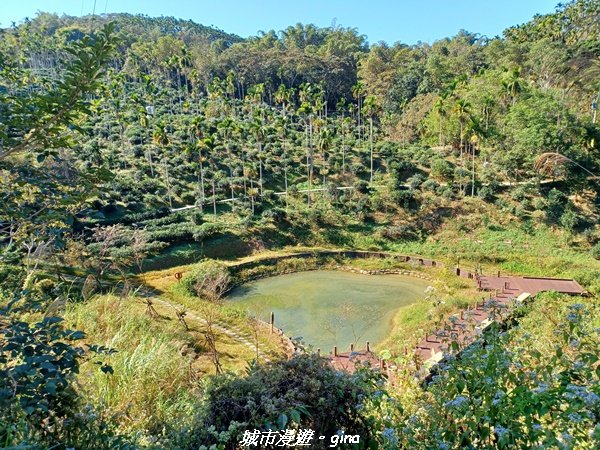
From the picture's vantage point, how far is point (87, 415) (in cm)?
312

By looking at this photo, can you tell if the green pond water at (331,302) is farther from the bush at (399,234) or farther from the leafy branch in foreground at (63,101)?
the leafy branch in foreground at (63,101)

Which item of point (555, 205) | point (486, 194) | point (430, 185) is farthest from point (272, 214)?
point (555, 205)

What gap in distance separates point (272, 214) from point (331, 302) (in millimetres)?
9172

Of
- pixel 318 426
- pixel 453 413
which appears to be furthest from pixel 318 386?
pixel 453 413

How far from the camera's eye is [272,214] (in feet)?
85.5

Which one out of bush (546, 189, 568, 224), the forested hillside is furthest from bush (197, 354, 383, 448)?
bush (546, 189, 568, 224)

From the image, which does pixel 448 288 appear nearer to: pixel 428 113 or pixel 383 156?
pixel 383 156

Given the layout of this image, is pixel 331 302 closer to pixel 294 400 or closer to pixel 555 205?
pixel 294 400

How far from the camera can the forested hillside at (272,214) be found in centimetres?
279

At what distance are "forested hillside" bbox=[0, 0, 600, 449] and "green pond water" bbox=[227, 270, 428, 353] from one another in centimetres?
146

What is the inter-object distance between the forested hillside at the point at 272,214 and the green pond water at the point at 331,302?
4.79ft

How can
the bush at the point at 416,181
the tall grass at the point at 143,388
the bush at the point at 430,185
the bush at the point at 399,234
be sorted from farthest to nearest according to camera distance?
the bush at the point at 416,181
the bush at the point at 430,185
the bush at the point at 399,234
the tall grass at the point at 143,388

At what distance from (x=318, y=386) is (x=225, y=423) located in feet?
2.34

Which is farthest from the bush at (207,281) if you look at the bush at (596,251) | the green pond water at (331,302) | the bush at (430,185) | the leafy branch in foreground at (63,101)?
the bush at (596,251)
